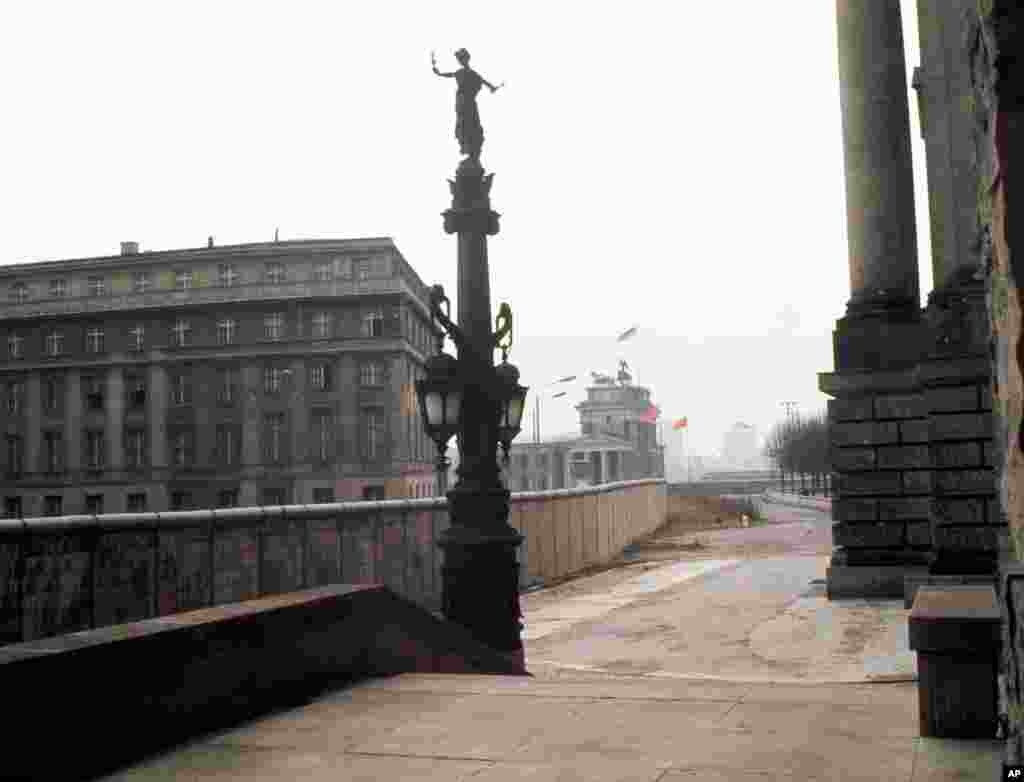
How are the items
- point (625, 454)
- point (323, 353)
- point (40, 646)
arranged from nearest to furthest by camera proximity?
1. point (40, 646)
2. point (323, 353)
3. point (625, 454)

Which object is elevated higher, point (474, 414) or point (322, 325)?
point (322, 325)

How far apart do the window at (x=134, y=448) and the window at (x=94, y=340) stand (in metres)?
6.50

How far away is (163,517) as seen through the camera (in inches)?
587

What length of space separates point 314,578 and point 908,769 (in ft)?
47.5

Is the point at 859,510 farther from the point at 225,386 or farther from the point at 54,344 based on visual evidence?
the point at 54,344

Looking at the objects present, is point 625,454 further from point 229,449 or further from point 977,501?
point 977,501

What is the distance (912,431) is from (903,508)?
1367 mm

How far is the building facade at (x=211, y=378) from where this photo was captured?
231 ft

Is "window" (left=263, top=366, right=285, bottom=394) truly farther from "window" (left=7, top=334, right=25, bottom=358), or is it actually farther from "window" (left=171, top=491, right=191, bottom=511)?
"window" (left=7, top=334, right=25, bottom=358)

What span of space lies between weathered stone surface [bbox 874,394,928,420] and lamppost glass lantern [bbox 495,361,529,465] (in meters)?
9.93

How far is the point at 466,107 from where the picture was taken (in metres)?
11.9

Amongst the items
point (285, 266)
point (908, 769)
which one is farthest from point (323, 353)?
point (908, 769)

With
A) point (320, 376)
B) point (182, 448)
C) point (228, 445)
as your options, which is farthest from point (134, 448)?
point (320, 376)

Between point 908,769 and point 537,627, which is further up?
point 908,769
